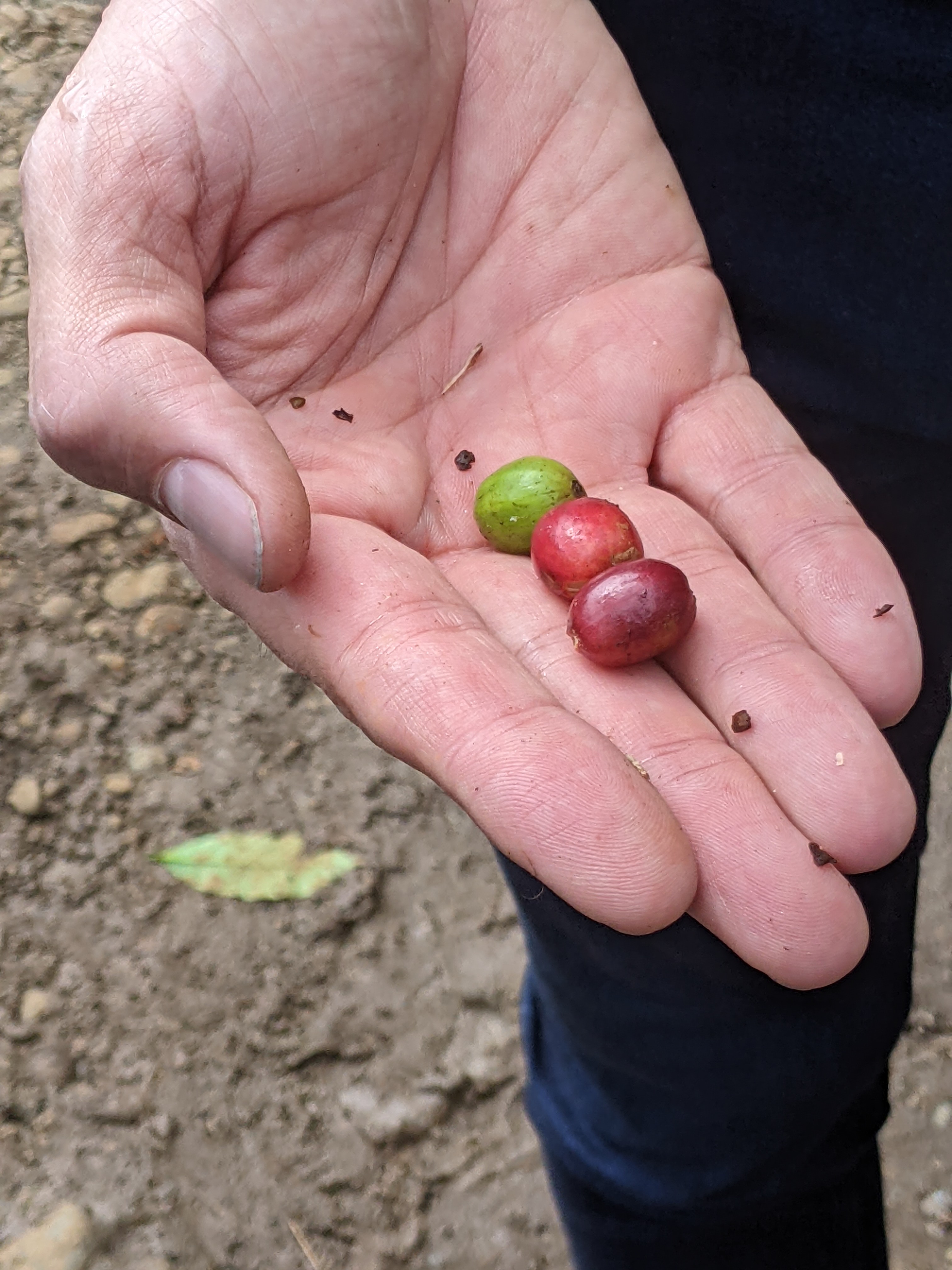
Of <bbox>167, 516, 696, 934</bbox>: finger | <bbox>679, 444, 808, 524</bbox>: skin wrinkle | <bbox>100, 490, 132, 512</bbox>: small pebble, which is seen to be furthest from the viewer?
<bbox>100, 490, 132, 512</bbox>: small pebble

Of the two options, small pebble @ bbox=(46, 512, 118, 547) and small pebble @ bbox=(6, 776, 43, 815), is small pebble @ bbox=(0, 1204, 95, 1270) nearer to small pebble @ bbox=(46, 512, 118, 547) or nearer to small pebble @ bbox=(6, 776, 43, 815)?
small pebble @ bbox=(6, 776, 43, 815)

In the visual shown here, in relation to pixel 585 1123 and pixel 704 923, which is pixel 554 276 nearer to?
pixel 704 923

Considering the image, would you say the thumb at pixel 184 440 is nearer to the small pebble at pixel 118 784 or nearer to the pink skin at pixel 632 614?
the pink skin at pixel 632 614

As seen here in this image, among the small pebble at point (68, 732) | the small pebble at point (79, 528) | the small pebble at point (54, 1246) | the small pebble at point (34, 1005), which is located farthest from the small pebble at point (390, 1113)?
the small pebble at point (79, 528)

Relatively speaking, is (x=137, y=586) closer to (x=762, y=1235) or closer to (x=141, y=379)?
(x=141, y=379)

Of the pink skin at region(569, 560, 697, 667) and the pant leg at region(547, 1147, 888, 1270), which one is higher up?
the pink skin at region(569, 560, 697, 667)

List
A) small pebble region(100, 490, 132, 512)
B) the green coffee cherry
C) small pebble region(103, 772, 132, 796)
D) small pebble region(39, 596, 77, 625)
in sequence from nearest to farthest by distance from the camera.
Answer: the green coffee cherry < small pebble region(103, 772, 132, 796) < small pebble region(39, 596, 77, 625) < small pebble region(100, 490, 132, 512)

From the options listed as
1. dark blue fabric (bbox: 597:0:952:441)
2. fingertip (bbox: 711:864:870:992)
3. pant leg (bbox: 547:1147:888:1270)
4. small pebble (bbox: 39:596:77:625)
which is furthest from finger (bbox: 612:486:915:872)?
small pebble (bbox: 39:596:77:625)
